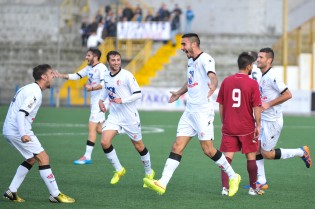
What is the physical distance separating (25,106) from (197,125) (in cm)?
262

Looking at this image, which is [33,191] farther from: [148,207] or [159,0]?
[159,0]

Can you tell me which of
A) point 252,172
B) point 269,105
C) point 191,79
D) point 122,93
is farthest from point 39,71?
point 269,105

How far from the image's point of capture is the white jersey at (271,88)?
1258 cm

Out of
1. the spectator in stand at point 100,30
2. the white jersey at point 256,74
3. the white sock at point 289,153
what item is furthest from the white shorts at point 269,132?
the spectator in stand at point 100,30

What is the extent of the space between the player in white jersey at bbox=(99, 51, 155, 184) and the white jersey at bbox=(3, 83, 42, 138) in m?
2.63

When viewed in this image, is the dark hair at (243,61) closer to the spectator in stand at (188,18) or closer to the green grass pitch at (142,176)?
the green grass pitch at (142,176)

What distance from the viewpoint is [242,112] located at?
1189 cm

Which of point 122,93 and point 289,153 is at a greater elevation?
point 122,93

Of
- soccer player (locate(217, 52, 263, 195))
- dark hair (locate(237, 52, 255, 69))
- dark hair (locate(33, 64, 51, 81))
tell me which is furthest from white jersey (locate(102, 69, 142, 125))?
dark hair (locate(33, 64, 51, 81))

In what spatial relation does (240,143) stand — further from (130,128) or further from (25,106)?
(25,106)

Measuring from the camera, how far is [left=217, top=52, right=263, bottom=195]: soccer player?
38.8ft

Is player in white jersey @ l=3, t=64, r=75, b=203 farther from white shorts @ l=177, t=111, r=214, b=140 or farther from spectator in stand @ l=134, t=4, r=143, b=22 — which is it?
spectator in stand @ l=134, t=4, r=143, b=22

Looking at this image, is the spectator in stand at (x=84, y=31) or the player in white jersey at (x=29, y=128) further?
the spectator in stand at (x=84, y=31)

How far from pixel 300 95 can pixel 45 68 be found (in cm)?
2890
